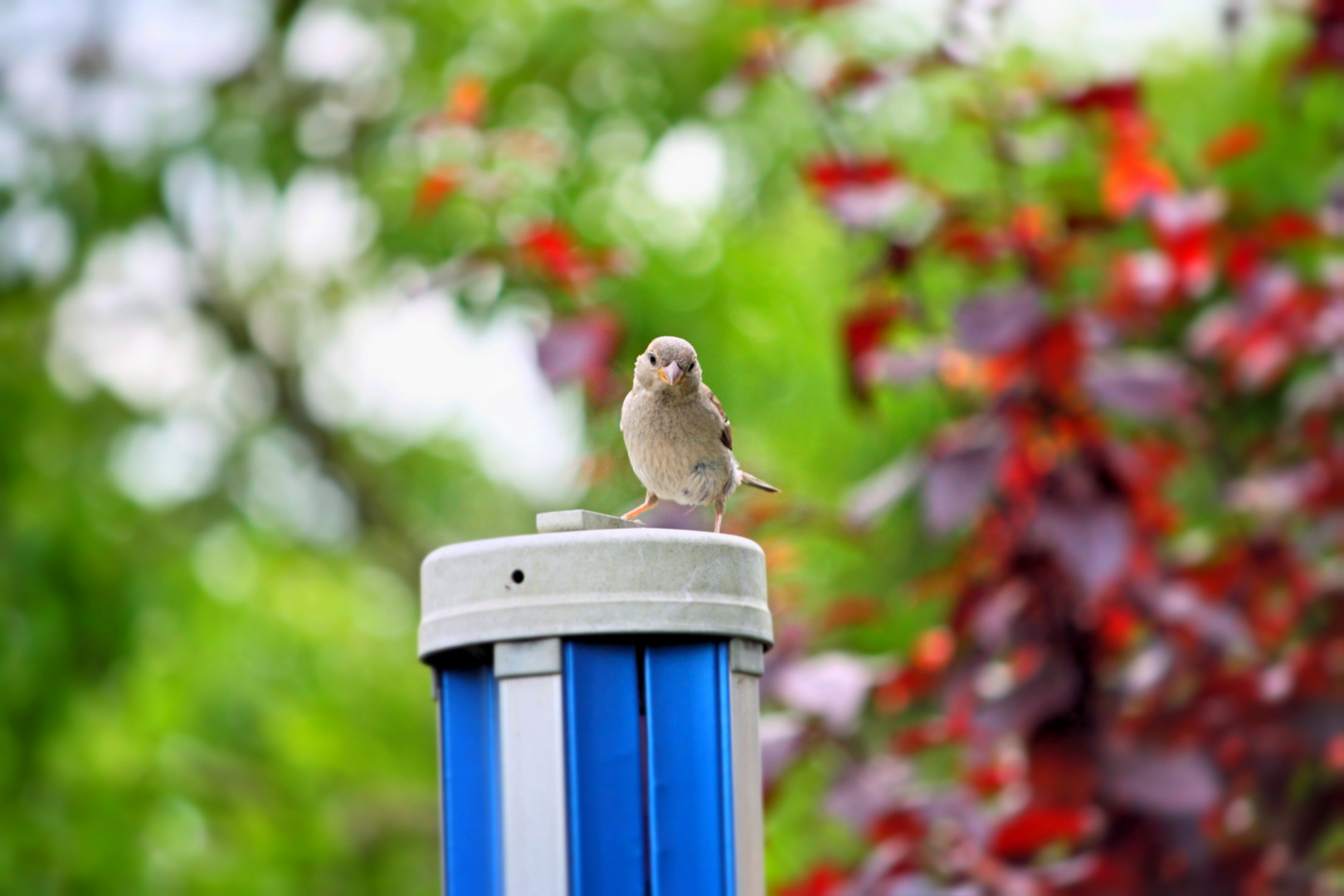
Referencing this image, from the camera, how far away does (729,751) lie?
1.41m

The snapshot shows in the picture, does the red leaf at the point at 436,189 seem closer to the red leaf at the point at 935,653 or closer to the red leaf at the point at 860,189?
the red leaf at the point at 860,189

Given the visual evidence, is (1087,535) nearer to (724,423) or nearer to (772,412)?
(724,423)

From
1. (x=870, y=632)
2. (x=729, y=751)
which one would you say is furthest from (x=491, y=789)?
(x=870, y=632)

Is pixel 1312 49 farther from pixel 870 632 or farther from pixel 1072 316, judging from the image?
pixel 870 632

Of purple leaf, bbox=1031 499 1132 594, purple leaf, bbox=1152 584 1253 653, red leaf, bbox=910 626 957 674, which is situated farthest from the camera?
red leaf, bbox=910 626 957 674

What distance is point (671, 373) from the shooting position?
1.64m

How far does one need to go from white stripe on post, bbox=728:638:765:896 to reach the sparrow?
0.89ft

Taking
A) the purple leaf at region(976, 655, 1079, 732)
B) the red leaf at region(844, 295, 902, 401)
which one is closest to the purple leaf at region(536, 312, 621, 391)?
the red leaf at region(844, 295, 902, 401)

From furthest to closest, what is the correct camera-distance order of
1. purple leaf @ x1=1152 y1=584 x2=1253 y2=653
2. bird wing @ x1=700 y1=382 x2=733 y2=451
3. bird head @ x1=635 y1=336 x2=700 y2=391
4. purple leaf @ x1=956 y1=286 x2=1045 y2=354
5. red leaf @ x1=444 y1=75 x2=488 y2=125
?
1. red leaf @ x1=444 y1=75 x2=488 y2=125
2. purple leaf @ x1=1152 y1=584 x2=1253 y2=653
3. purple leaf @ x1=956 y1=286 x2=1045 y2=354
4. bird wing @ x1=700 y1=382 x2=733 y2=451
5. bird head @ x1=635 y1=336 x2=700 y2=391

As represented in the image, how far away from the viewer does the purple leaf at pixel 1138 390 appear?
2318 millimetres

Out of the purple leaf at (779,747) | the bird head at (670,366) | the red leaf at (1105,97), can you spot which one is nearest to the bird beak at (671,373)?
the bird head at (670,366)

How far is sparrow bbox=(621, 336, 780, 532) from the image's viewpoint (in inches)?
65.1

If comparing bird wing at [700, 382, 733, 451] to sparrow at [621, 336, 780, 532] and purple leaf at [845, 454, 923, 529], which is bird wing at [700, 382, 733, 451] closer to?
sparrow at [621, 336, 780, 532]

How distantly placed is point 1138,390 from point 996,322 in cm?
25
